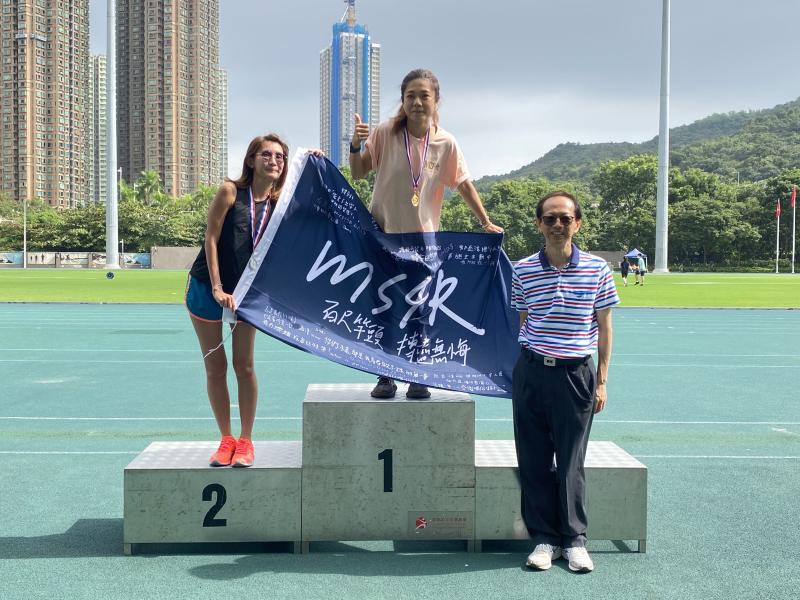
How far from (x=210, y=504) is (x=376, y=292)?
1.34m

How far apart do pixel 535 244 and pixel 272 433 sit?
76751 millimetres

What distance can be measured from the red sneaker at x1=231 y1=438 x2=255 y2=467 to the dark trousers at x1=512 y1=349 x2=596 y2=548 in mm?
1325

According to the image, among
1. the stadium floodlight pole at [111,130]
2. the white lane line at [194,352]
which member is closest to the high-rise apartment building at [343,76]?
the stadium floodlight pole at [111,130]

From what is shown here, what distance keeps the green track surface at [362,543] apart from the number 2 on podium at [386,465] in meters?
0.34

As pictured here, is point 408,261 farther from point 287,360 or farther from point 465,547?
point 287,360

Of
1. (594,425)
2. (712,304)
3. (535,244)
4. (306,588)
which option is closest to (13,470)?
(306,588)

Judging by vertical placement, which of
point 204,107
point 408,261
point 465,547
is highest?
point 204,107

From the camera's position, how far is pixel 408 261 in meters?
4.29

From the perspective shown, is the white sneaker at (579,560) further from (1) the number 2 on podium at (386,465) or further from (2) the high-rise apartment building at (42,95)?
(2) the high-rise apartment building at (42,95)

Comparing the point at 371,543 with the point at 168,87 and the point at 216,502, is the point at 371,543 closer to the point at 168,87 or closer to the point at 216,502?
the point at 216,502

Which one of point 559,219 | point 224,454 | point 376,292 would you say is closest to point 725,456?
point 559,219

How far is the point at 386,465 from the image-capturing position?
405 cm

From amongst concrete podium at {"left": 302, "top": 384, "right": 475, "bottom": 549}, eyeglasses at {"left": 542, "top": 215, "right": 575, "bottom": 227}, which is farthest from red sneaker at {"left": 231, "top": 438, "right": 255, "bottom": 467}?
eyeglasses at {"left": 542, "top": 215, "right": 575, "bottom": 227}

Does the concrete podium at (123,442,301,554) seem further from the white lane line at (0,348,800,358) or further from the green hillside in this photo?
the green hillside
